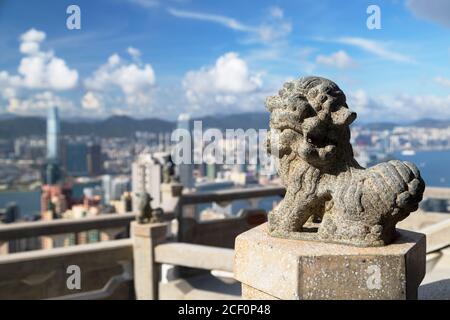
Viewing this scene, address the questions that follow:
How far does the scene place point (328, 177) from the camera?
3.02m

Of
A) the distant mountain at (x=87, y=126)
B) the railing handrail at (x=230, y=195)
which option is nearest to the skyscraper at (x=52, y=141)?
the distant mountain at (x=87, y=126)

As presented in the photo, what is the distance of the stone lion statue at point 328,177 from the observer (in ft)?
9.29

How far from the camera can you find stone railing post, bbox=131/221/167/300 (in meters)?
6.46

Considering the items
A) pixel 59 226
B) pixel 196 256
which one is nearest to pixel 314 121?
pixel 196 256

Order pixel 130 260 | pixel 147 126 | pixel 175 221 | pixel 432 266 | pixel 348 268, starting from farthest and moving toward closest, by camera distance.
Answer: pixel 147 126 → pixel 175 221 → pixel 130 260 → pixel 432 266 → pixel 348 268

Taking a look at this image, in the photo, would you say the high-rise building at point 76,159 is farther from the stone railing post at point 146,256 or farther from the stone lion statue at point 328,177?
the stone lion statue at point 328,177

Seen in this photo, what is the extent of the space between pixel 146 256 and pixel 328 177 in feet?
14.0

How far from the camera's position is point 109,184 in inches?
1305

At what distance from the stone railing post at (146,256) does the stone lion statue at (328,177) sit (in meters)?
3.70

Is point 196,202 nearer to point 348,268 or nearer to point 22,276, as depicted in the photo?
point 22,276

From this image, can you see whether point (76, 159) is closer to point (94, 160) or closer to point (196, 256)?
point (94, 160)
